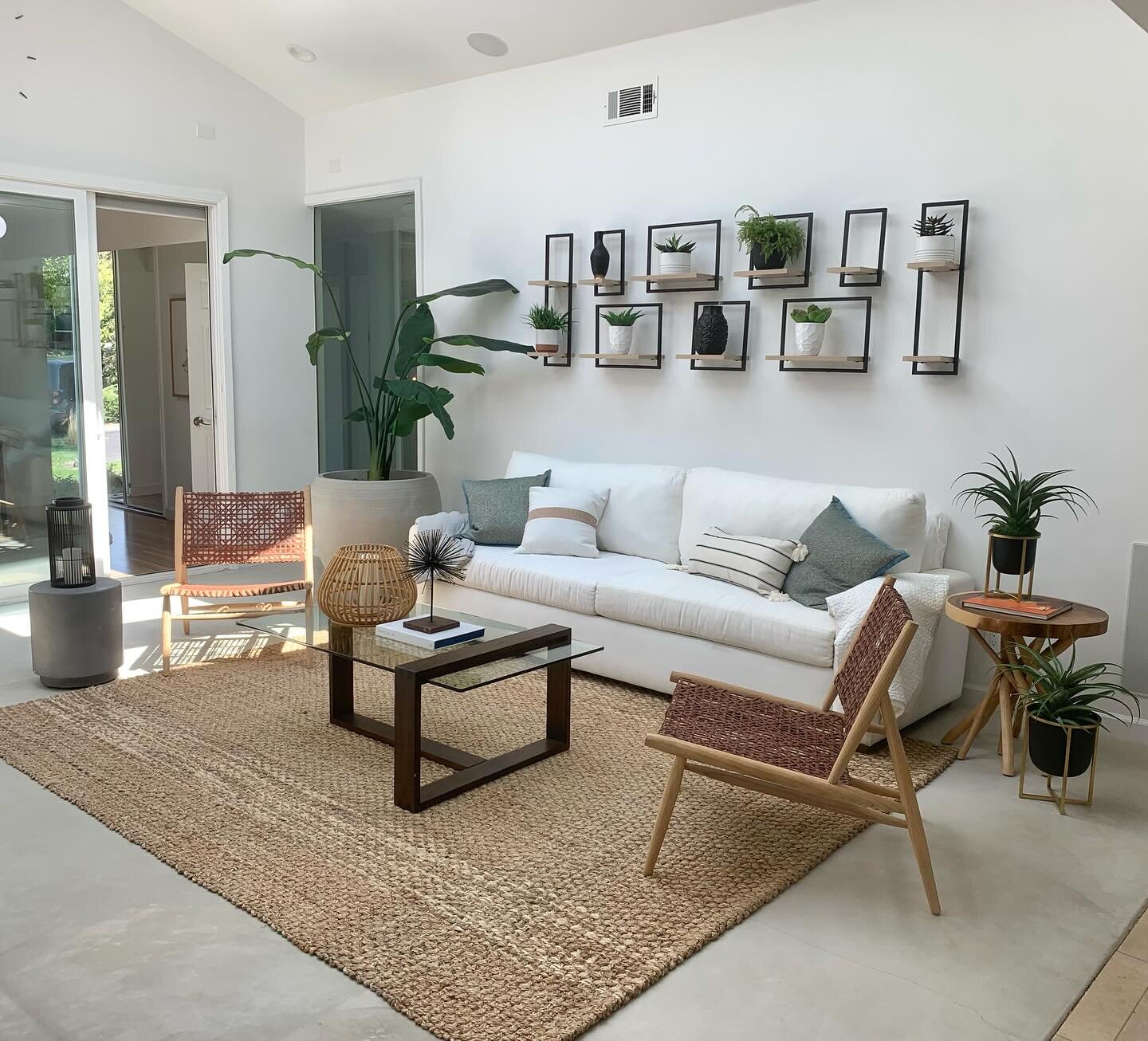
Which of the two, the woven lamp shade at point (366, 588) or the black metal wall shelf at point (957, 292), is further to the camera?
the black metal wall shelf at point (957, 292)

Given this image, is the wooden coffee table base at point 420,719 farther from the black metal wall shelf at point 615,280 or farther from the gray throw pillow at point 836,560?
the black metal wall shelf at point 615,280

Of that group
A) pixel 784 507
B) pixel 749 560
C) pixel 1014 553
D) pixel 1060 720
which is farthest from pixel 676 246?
pixel 1060 720

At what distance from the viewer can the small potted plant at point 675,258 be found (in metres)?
4.92

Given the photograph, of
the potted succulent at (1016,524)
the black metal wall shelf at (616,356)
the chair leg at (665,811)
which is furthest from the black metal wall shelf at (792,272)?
the chair leg at (665,811)

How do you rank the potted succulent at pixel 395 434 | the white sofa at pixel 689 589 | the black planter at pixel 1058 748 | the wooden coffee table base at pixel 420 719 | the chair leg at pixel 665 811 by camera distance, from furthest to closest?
the potted succulent at pixel 395 434 → the white sofa at pixel 689 589 → the black planter at pixel 1058 748 → the wooden coffee table base at pixel 420 719 → the chair leg at pixel 665 811

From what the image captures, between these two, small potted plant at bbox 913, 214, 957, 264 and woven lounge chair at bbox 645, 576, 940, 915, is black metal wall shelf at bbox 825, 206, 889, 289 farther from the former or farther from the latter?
woven lounge chair at bbox 645, 576, 940, 915

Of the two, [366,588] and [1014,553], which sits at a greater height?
[1014,553]

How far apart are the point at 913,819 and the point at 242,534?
11.3 ft

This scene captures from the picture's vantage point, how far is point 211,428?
7.13m

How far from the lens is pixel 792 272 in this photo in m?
4.58

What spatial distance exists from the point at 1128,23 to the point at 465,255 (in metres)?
3.50

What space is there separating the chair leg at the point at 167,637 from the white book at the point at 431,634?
128 cm

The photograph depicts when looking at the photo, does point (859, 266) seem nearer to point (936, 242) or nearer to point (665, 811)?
point (936, 242)

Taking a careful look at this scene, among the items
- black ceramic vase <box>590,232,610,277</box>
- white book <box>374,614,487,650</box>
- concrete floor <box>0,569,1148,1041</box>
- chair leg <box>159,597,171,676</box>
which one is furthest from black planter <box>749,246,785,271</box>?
chair leg <box>159,597,171,676</box>
